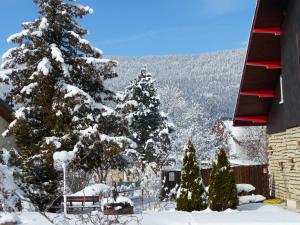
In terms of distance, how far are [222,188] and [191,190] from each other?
3.39ft

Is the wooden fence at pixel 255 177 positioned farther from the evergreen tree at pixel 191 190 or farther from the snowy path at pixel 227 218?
the snowy path at pixel 227 218

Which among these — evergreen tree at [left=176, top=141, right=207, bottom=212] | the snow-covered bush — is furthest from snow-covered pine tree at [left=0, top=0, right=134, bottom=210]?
the snow-covered bush

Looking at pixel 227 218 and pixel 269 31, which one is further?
pixel 269 31

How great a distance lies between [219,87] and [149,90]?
64059 mm

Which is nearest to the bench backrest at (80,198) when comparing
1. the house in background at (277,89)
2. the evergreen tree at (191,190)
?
the evergreen tree at (191,190)

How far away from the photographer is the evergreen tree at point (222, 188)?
1683cm

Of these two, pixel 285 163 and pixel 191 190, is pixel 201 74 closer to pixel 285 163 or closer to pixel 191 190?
pixel 285 163

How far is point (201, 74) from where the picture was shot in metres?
115

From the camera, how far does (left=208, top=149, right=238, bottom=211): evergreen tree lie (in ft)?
55.2

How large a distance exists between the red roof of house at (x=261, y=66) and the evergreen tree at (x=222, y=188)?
336cm

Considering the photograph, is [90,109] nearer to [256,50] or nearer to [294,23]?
[256,50]

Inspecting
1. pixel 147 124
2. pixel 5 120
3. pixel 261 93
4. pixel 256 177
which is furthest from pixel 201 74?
pixel 261 93

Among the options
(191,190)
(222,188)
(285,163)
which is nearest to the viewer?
(222,188)

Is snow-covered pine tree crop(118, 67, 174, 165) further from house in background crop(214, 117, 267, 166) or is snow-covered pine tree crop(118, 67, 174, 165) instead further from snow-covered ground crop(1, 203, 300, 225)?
snow-covered ground crop(1, 203, 300, 225)
